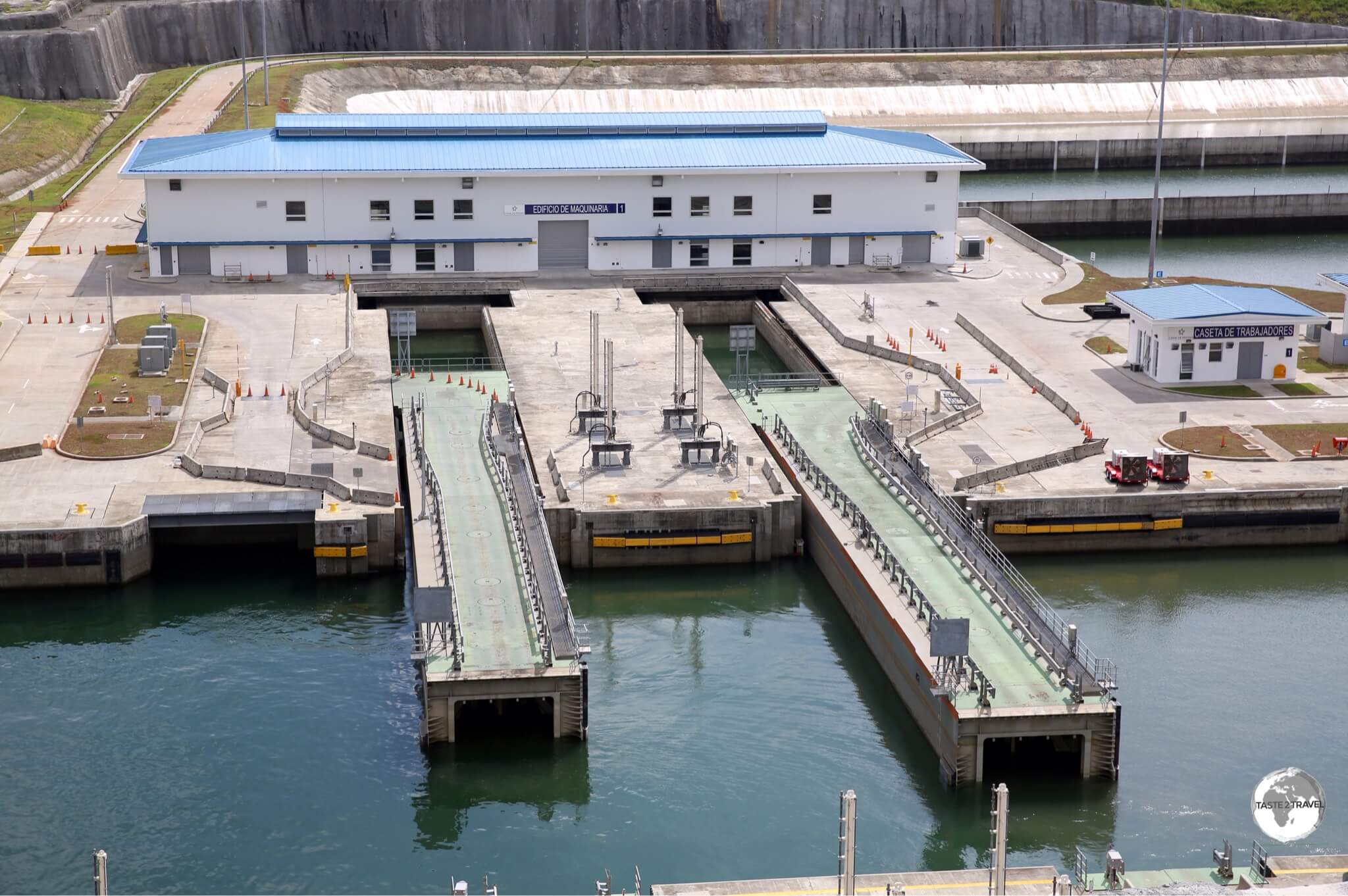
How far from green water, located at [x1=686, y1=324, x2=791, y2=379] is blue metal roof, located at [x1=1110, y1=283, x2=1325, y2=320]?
14748 millimetres

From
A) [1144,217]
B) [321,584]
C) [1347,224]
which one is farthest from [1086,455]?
[1347,224]

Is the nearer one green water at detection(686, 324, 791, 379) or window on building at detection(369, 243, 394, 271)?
green water at detection(686, 324, 791, 379)

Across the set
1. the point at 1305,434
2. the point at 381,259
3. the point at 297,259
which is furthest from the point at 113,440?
the point at 1305,434

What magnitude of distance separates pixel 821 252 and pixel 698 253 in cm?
599

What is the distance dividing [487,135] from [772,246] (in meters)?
14.5

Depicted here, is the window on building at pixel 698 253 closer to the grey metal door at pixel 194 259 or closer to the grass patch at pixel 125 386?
the grey metal door at pixel 194 259

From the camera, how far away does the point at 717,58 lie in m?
151

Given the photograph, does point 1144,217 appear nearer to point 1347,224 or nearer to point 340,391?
point 1347,224

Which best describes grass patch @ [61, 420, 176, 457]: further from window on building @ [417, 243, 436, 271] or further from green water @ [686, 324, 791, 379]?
window on building @ [417, 243, 436, 271]

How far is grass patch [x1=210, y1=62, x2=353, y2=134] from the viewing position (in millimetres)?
113875

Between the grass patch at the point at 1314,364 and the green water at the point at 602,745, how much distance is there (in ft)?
56.0

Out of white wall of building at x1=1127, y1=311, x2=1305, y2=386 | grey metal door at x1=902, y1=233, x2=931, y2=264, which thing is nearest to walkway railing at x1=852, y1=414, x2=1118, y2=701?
white wall of building at x1=1127, y1=311, x2=1305, y2=386

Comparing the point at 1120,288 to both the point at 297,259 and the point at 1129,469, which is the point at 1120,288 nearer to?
the point at 1129,469

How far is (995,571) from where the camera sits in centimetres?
4912
